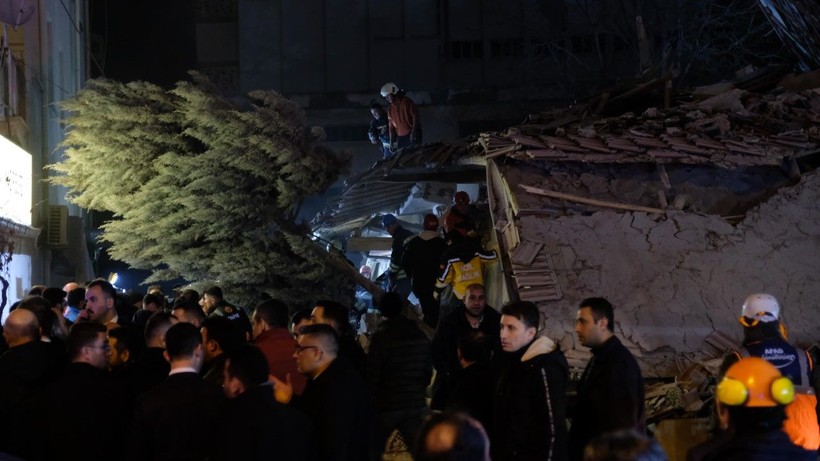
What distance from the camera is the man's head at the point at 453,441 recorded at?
3602mm

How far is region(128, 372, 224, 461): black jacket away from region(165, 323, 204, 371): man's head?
19cm

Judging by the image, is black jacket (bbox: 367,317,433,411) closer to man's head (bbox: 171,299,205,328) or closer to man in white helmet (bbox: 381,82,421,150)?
man's head (bbox: 171,299,205,328)

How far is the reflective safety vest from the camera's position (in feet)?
21.4

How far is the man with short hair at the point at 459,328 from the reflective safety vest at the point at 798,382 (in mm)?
2584

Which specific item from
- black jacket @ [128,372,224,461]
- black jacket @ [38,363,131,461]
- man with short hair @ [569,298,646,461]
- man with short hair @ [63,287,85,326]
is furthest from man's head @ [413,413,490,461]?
man with short hair @ [63,287,85,326]

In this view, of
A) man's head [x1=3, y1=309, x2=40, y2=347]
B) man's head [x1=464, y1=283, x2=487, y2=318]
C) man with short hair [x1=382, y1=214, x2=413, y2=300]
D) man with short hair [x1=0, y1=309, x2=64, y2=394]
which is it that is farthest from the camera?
man with short hair [x1=382, y1=214, x2=413, y2=300]

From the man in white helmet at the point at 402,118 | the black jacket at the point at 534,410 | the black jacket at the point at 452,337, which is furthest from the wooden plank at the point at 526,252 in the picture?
the man in white helmet at the point at 402,118

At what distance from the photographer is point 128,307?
38.7ft

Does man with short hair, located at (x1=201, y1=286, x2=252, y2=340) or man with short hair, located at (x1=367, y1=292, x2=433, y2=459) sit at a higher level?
man with short hair, located at (x1=201, y1=286, x2=252, y2=340)

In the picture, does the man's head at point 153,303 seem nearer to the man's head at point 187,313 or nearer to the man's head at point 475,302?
the man's head at point 187,313

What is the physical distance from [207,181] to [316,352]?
32.1ft

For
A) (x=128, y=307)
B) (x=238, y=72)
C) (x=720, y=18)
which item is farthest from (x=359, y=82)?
(x=128, y=307)

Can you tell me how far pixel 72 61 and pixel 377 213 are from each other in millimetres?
8339

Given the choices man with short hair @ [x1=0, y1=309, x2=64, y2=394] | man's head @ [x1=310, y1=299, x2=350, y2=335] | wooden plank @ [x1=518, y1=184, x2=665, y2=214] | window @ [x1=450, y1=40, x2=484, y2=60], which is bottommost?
man with short hair @ [x1=0, y1=309, x2=64, y2=394]
